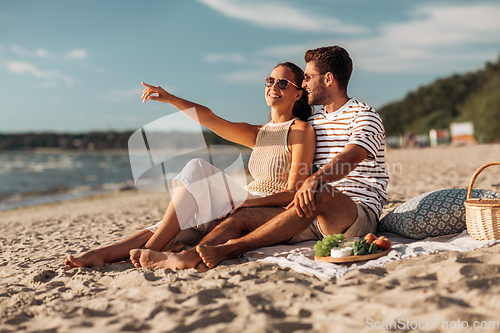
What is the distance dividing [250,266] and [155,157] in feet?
4.37

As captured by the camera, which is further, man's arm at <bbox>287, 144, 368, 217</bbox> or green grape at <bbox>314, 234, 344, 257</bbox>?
green grape at <bbox>314, 234, 344, 257</bbox>

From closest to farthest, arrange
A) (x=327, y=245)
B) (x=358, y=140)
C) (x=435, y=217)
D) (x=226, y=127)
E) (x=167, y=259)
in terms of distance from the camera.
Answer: (x=327, y=245), (x=167, y=259), (x=358, y=140), (x=435, y=217), (x=226, y=127)

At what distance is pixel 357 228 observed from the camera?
3104 millimetres

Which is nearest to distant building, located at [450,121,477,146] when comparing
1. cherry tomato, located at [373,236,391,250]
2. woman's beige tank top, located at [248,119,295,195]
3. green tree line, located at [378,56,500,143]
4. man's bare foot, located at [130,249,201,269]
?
green tree line, located at [378,56,500,143]

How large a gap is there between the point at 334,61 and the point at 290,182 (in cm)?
109

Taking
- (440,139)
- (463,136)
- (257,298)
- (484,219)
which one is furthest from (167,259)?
(440,139)

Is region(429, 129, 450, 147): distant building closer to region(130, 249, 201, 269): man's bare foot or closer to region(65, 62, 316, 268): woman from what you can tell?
region(65, 62, 316, 268): woman

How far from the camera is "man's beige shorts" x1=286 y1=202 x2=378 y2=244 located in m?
3.08

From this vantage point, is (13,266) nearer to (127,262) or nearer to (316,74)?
(127,262)

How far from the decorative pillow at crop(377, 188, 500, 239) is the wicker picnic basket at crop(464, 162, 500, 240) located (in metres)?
0.32

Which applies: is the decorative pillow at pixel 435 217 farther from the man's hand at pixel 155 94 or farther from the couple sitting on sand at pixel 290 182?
the man's hand at pixel 155 94

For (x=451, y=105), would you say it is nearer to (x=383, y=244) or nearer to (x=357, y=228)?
(x=357, y=228)

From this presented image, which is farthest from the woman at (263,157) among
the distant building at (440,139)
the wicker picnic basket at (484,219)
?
the distant building at (440,139)

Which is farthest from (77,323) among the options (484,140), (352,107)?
(484,140)
